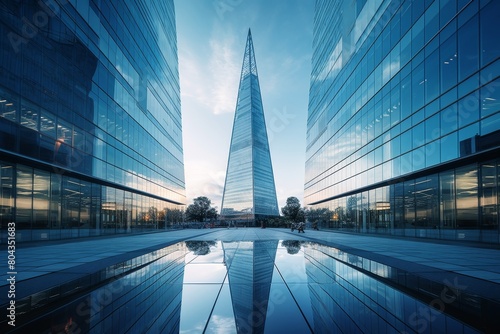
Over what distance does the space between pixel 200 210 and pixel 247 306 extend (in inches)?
4275

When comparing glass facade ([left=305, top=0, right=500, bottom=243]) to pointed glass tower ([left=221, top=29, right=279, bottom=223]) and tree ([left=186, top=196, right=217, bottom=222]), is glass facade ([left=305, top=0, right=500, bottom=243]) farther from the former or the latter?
tree ([left=186, top=196, right=217, bottom=222])

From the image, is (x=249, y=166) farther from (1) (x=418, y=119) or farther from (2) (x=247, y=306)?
(2) (x=247, y=306)

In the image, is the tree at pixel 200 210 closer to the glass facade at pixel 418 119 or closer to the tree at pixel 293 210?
the tree at pixel 293 210

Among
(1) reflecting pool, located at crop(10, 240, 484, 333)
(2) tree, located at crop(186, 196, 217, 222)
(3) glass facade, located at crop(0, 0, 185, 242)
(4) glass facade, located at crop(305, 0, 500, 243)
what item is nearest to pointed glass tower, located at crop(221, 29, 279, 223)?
(2) tree, located at crop(186, 196, 217, 222)

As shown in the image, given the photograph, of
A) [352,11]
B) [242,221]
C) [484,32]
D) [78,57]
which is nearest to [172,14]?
[352,11]

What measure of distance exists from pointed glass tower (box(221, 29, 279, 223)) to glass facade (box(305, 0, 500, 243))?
208 feet

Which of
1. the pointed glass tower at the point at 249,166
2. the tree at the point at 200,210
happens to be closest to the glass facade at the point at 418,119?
the pointed glass tower at the point at 249,166

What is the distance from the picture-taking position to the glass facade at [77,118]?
18859 millimetres

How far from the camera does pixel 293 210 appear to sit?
105 meters

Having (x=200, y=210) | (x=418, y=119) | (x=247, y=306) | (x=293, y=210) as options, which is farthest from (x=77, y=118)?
(x=200, y=210)

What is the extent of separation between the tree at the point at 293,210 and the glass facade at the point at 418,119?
53.4m

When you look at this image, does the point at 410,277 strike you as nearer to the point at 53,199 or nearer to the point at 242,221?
the point at 53,199

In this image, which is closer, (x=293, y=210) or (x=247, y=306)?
(x=247, y=306)

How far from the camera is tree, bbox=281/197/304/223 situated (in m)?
98.5
